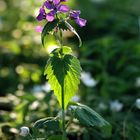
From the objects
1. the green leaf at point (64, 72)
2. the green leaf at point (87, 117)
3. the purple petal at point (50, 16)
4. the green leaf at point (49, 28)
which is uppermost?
the purple petal at point (50, 16)

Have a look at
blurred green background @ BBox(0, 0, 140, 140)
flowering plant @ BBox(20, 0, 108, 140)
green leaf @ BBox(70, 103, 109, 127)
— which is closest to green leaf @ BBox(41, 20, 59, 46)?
flowering plant @ BBox(20, 0, 108, 140)

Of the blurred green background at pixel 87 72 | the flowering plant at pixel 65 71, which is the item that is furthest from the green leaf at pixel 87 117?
the blurred green background at pixel 87 72

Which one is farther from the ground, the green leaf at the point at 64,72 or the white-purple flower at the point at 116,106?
the green leaf at the point at 64,72

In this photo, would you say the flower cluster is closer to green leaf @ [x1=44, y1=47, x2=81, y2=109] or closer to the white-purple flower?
green leaf @ [x1=44, y1=47, x2=81, y2=109]

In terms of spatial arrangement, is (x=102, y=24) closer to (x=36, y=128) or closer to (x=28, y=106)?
(x=28, y=106)

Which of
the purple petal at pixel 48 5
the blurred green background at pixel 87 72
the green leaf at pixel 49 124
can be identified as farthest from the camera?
the blurred green background at pixel 87 72

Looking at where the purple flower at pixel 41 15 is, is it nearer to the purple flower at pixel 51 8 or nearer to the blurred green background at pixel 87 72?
the purple flower at pixel 51 8

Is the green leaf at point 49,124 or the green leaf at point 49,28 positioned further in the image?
the green leaf at point 49,124

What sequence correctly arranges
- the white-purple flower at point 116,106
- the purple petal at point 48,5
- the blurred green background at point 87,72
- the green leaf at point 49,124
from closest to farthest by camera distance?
the purple petal at point 48,5, the green leaf at point 49,124, the blurred green background at point 87,72, the white-purple flower at point 116,106
